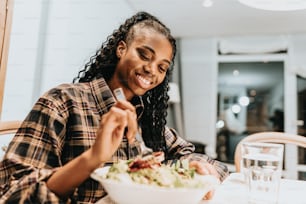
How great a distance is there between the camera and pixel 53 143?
657 mm

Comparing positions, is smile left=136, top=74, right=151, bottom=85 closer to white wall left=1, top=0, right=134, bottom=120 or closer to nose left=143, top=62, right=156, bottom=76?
nose left=143, top=62, right=156, bottom=76

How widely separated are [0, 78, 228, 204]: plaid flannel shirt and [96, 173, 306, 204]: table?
13cm

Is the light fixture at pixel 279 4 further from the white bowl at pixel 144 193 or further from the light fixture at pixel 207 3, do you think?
the light fixture at pixel 207 3

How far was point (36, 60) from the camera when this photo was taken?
5.55 feet

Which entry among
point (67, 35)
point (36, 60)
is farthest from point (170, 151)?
point (67, 35)

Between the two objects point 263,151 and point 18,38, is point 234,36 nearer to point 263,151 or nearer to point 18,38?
point 18,38

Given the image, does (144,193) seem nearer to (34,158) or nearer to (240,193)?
(34,158)

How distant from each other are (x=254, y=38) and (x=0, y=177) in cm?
380

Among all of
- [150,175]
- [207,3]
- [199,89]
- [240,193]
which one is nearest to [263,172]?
[240,193]

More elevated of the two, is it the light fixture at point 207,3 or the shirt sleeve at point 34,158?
the light fixture at point 207,3

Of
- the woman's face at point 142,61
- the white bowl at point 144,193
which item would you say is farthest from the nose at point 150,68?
the white bowl at point 144,193

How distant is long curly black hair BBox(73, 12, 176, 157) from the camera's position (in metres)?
0.98

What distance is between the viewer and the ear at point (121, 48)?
0.96m

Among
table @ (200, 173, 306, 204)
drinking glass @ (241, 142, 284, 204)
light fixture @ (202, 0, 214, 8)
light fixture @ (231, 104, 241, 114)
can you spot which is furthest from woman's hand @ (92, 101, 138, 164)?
light fixture @ (231, 104, 241, 114)
